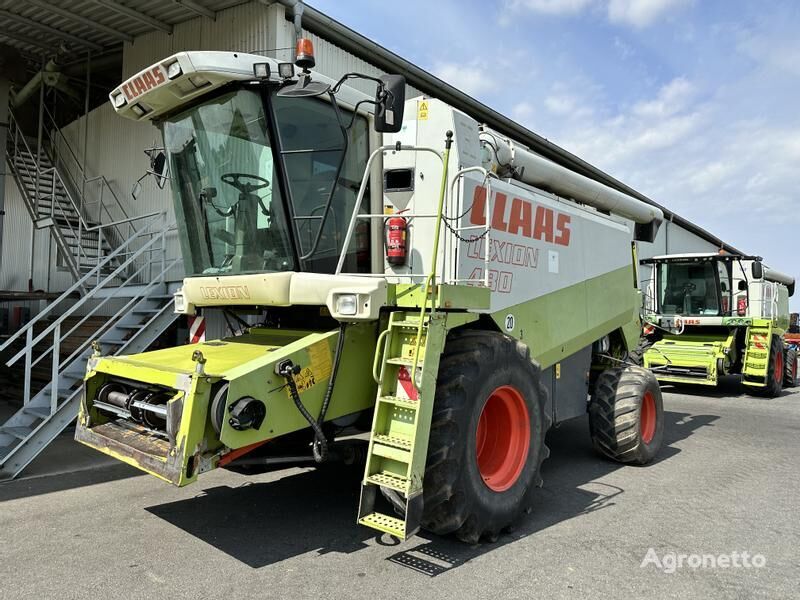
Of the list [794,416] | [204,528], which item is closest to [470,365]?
Result: [204,528]

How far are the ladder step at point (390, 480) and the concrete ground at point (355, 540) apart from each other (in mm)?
512

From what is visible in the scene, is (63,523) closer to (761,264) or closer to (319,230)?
(319,230)

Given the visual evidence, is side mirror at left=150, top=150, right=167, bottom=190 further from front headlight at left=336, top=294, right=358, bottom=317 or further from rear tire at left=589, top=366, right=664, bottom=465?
rear tire at left=589, top=366, right=664, bottom=465

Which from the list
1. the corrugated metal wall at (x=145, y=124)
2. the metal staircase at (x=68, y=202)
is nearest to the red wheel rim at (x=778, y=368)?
the corrugated metal wall at (x=145, y=124)

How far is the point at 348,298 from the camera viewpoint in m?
3.61

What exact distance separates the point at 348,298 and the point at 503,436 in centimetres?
163

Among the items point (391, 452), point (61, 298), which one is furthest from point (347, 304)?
point (61, 298)

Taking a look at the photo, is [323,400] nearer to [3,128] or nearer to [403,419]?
[403,419]

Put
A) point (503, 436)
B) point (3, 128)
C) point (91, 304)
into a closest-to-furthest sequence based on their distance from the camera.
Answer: point (503, 436) < point (3, 128) < point (91, 304)

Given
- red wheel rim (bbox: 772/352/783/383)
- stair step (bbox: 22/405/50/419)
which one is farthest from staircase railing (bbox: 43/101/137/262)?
red wheel rim (bbox: 772/352/783/383)

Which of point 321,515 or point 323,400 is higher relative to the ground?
point 323,400

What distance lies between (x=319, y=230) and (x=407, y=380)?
1.23m

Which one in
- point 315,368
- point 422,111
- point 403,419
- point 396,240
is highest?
point 422,111

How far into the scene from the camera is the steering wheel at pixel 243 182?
4.01 m
